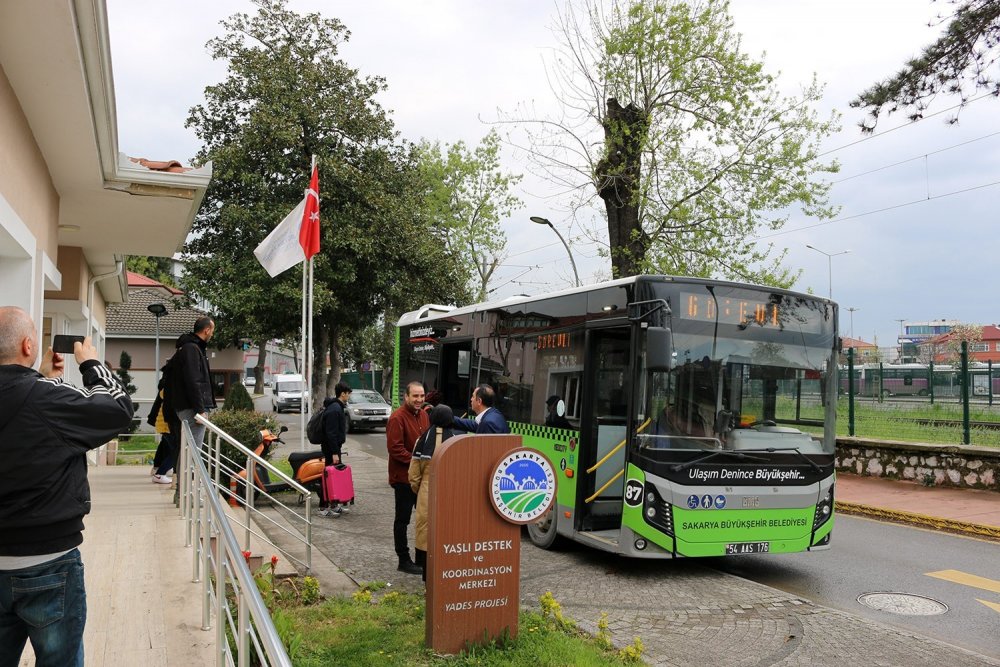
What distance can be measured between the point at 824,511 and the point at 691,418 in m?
1.84

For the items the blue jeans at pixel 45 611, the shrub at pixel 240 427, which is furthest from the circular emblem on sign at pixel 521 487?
the shrub at pixel 240 427

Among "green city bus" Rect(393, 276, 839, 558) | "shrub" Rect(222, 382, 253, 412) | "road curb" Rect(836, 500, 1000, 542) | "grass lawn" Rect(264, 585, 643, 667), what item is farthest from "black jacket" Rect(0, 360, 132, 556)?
"shrub" Rect(222, 382, 253, 412)

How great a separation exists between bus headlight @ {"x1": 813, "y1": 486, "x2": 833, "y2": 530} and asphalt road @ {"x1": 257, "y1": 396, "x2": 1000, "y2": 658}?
22.7 inches

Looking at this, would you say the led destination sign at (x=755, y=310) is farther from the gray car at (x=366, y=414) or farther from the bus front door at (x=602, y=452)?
the gray car at (x=366, y=414)

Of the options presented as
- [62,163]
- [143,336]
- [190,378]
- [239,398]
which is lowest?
[239,398]

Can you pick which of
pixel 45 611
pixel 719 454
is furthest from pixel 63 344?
pixel 719 454

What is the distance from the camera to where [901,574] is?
8.12 meters

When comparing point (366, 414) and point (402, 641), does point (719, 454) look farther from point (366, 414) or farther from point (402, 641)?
point (366, 414)

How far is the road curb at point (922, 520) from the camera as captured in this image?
1008 cm

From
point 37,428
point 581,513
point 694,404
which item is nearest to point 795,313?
point 694,404

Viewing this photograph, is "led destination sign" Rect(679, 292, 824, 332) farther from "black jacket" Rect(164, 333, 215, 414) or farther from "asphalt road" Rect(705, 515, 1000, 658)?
"black jacket" Rect(164, 333, 215, 414)

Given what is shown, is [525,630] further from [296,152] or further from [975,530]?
[296,152]

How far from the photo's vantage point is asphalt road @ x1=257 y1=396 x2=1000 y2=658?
6.49 metres

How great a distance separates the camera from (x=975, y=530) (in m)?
10.2
